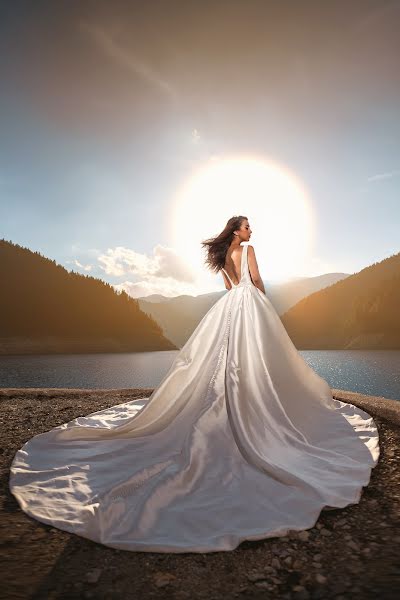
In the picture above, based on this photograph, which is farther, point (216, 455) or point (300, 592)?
point (216, 455)

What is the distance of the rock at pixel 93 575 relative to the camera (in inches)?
89.0

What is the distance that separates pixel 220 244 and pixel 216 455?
11.1ft

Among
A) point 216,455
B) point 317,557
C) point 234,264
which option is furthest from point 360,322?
point 317,557

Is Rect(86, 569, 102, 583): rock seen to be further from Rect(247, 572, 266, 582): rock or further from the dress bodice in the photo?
the dress bodice

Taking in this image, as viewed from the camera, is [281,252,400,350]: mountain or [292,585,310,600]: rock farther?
[281,252,400,350]: mountain

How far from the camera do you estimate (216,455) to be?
3791mm

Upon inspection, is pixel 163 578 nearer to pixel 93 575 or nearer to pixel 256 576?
pixel 93 575

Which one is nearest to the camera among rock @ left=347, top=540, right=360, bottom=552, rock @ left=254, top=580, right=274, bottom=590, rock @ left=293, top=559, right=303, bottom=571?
rock @ left=254, top=580, right=274, bottom=590

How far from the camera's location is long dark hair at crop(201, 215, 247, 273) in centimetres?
560

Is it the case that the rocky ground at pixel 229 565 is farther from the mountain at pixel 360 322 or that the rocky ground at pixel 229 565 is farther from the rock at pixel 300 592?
the mountain at pixel 360 322

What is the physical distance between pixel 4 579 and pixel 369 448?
4.23 metres

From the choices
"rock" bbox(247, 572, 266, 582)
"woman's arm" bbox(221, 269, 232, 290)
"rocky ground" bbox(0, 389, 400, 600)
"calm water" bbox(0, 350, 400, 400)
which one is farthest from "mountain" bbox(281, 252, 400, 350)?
"rock" bbox(247, 572, 266, 582)

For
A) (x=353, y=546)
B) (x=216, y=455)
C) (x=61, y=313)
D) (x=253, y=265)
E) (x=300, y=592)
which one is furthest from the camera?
(x=61, y=313)

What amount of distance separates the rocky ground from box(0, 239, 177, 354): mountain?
441ft
